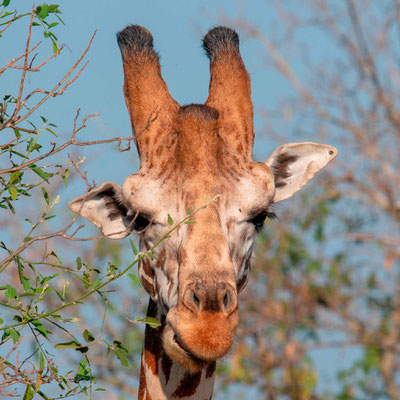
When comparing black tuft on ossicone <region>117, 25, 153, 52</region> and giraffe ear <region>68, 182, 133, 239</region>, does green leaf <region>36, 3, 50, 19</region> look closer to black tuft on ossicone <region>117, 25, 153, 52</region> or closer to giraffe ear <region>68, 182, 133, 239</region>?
giraffe ear <region>68, 182, 133, 239</region>

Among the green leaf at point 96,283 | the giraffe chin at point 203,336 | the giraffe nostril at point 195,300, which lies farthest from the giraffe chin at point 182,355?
the green leaf at point 96,283

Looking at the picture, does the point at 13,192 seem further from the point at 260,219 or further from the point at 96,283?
the point at 260,219

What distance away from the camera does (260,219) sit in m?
5.54

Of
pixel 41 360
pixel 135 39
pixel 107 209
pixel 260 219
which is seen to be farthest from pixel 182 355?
pixel 135 39

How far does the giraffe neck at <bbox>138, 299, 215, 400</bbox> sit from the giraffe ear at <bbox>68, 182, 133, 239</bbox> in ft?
1.82

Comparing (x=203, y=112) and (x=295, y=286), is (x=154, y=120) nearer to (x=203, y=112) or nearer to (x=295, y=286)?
(x=203, y=112)

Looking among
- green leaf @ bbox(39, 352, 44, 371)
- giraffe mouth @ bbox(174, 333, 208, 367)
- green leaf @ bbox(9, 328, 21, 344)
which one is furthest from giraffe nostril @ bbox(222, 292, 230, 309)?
green leaf @ bbox(9, 328, 21, 344)

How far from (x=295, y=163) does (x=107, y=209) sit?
4.25 ft

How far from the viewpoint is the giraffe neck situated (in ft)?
17.9

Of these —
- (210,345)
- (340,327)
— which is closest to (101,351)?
(340,327)

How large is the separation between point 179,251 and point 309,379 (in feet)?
25.5

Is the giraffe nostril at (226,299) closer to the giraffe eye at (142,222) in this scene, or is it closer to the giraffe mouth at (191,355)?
the giraffe mouth at (191,355)

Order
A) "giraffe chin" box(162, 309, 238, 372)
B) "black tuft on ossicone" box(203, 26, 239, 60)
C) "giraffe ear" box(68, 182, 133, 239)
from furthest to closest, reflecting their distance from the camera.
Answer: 1. "black tuft on ossicone" box(203, 26, 239, 60)
2. "giraffe ear" box(68, 182, 133, 239)
3. "giraffe chin" box(162, 309, 238, 372)

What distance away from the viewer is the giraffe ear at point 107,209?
568 cm
